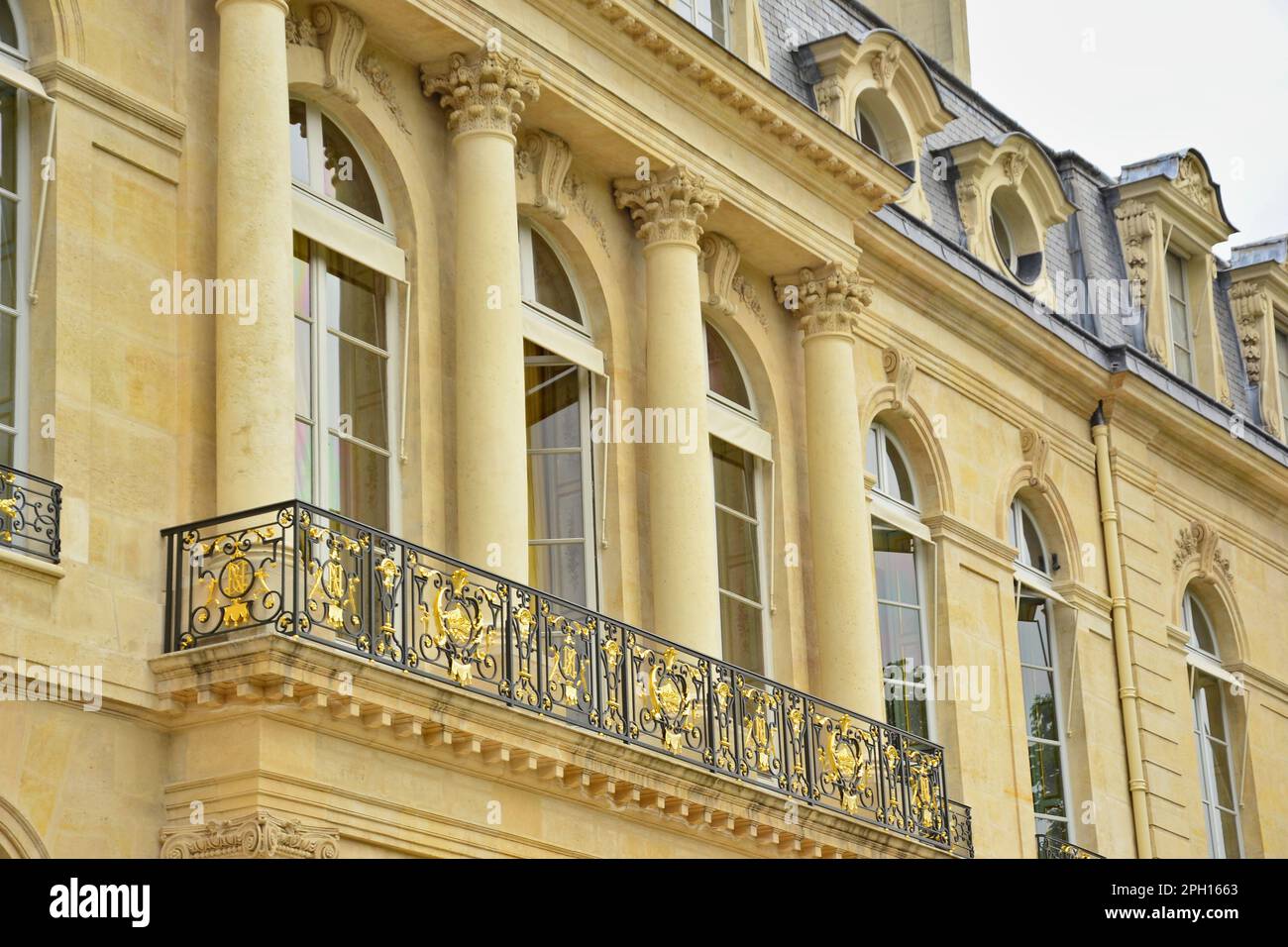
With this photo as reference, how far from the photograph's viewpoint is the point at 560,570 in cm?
1570

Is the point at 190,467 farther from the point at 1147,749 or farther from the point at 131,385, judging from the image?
the point at 1147,749

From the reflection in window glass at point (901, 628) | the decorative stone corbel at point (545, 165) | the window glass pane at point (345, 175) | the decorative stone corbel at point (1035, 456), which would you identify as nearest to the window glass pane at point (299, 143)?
the window glass pane at point (345, 175)

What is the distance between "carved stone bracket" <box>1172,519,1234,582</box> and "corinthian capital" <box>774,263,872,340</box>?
646 cm

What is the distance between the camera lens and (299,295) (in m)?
13.9

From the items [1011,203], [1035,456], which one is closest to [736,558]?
[1035,456]

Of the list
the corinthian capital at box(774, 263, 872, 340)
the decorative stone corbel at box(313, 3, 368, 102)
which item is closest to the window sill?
the decorative stone corbel at box(313, 3, 368, 102)

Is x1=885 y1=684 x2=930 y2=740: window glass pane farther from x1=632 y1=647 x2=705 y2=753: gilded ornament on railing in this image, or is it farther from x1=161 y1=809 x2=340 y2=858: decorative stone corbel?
x1=161 y1=809 x2=340 y2=858: decorative stone corbel

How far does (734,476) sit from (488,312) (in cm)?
375

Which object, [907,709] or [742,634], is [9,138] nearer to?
[742,634]

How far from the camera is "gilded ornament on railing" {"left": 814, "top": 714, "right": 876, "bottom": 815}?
15562 mm

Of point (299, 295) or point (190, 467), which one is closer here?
point (190, 467)

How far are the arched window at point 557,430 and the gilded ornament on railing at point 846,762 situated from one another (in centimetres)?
177
